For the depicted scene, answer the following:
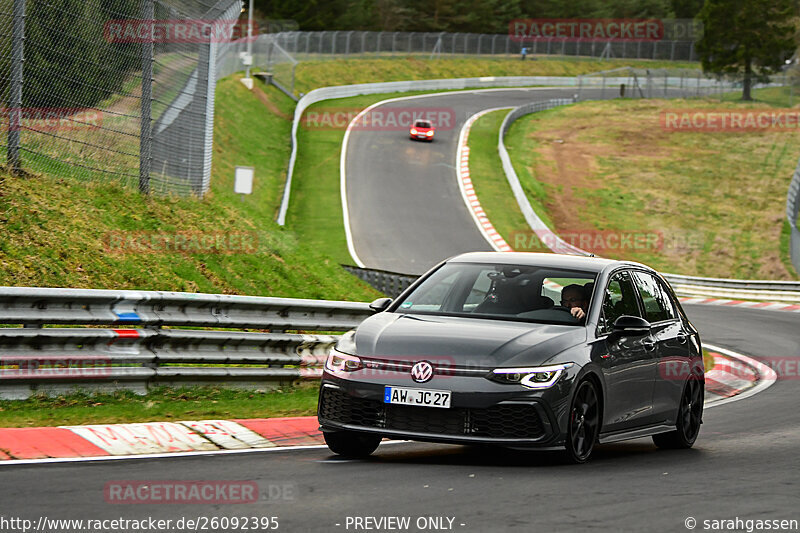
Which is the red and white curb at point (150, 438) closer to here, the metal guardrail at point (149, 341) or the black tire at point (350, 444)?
the black tire at point (350, 444)

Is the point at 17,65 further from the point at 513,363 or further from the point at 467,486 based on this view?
the point at 467,486

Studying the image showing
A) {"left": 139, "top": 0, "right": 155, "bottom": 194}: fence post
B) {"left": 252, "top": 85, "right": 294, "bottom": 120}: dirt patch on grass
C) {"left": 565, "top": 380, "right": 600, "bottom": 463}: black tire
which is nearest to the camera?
{"left": 565, "top": 380, "right": 600, "bottom": 463}: black tire

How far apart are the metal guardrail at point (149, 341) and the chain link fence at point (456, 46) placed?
59.4 metres

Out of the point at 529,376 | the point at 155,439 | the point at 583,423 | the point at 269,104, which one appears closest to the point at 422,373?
the point at 529,376

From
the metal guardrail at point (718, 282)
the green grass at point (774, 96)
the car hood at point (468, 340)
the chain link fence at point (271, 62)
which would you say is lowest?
the metal guardrail at point (718, 282)

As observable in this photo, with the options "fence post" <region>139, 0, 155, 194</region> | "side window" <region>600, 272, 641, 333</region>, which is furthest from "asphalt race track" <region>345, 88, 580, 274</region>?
"side window" <region>600, 272, 641, 333</region>

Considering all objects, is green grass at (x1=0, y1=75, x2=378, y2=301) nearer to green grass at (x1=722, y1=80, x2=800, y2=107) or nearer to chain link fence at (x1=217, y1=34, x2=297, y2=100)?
chain link fence at (x1=217, y1=34, x2=297, y2=100)

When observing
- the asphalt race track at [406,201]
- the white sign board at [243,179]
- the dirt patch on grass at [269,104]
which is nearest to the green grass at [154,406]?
the white sign board at [243,179]

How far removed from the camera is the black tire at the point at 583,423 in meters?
8.33

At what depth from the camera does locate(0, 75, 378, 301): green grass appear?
42.1 feet

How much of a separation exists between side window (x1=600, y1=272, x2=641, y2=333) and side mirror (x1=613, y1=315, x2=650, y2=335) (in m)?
0.11

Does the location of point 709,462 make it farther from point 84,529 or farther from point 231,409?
point 84,529

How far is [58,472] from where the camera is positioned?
733 centimetres

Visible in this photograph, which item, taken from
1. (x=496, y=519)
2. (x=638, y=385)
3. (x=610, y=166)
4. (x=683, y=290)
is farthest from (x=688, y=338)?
(x=610, y=166)
